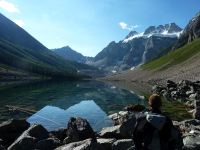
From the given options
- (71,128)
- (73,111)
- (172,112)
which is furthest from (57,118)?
(71,128)

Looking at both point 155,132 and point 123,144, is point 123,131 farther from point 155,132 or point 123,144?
point 155,132

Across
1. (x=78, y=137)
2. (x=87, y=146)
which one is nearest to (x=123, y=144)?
(x=87, y=146)

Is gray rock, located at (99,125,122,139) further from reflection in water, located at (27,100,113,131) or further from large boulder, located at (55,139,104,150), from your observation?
reflection in water, located at (27,100,113,131)

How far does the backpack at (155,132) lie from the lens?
42.7 ft

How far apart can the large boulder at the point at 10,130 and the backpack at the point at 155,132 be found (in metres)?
16.3

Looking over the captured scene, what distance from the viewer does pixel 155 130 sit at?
516 inches

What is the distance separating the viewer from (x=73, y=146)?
20859 millimetres

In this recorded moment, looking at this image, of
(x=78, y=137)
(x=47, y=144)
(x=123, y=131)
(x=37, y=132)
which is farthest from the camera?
(x=37, y=132)

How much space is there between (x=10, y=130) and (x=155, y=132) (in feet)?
57.6

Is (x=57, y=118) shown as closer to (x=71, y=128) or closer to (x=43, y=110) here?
(x=43, y=110)

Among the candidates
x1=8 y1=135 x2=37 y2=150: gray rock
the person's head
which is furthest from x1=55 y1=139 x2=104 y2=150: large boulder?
the person's head

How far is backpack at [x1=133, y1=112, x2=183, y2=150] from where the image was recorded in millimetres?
13008

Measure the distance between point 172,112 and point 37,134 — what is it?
27.8m

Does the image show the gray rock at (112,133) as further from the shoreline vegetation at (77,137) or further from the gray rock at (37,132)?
the gray rock at (37,132)
